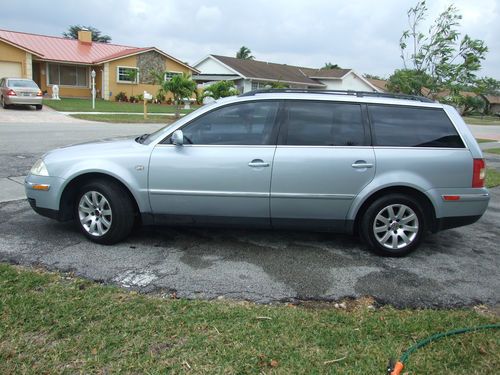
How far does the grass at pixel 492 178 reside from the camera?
31.5ft

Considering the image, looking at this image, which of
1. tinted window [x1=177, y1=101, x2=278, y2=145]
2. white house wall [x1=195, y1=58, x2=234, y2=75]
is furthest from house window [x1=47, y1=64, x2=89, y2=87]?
tinted window [x1=177, y1=101, x2=278, y2=145]

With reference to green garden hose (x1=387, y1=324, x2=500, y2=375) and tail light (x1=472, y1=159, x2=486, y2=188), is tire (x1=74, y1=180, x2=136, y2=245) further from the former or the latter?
tail light (x1=472, y1=159, x2=486, y2=188)

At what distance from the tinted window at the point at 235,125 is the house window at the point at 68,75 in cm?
3430

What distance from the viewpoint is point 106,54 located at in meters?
37.7

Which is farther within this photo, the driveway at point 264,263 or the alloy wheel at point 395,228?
the alloy wheel at point 395,228

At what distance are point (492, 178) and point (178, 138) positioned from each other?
819 cm

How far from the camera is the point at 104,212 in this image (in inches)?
196

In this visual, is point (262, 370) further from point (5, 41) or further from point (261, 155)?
point (5, 41)

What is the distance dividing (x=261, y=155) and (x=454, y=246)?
2601mm

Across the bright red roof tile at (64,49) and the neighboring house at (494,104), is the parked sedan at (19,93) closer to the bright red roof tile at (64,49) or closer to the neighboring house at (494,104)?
the bright red roof tile at (64,49)

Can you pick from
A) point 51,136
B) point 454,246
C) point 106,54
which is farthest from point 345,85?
point 454,246

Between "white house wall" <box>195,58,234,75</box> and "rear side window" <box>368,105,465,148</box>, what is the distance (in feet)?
129

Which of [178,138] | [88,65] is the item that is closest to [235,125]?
[178,138]

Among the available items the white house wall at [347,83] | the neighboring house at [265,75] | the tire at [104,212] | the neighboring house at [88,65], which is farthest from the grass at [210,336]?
the white house wall at [347,83]
